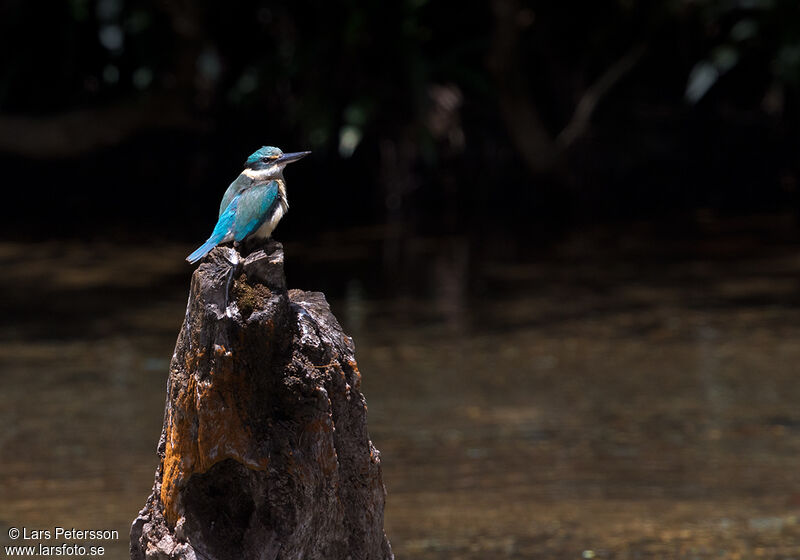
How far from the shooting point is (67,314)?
9.88 metres

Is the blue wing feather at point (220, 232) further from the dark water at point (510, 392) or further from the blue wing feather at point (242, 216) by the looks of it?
the dark water at point (510, 392)

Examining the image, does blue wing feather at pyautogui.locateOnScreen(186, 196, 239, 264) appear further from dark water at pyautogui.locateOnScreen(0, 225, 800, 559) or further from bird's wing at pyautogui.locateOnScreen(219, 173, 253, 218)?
dark water at pyautogui.locateOnScreen(0, 225, 800, 559)

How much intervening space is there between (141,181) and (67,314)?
7.50 metres

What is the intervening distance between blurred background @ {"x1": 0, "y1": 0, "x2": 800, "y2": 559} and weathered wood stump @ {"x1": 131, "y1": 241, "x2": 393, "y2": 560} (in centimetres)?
179

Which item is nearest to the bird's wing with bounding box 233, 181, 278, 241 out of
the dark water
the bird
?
the bird

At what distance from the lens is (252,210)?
3377 mm

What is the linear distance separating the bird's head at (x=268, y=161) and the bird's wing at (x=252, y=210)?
0.29ft

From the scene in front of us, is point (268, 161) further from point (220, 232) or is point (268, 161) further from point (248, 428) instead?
point (248, 428)

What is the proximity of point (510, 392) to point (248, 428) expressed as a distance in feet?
14.8

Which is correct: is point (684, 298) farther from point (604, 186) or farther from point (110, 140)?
A: point (110, 140)

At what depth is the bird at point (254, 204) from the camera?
335 centimetres

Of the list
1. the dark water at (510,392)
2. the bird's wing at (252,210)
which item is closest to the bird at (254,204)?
the bird's wing at (252,210)

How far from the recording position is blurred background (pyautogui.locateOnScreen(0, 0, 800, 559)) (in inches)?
236

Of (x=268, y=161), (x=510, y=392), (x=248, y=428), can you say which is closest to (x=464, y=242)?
(x=510, y=392)
